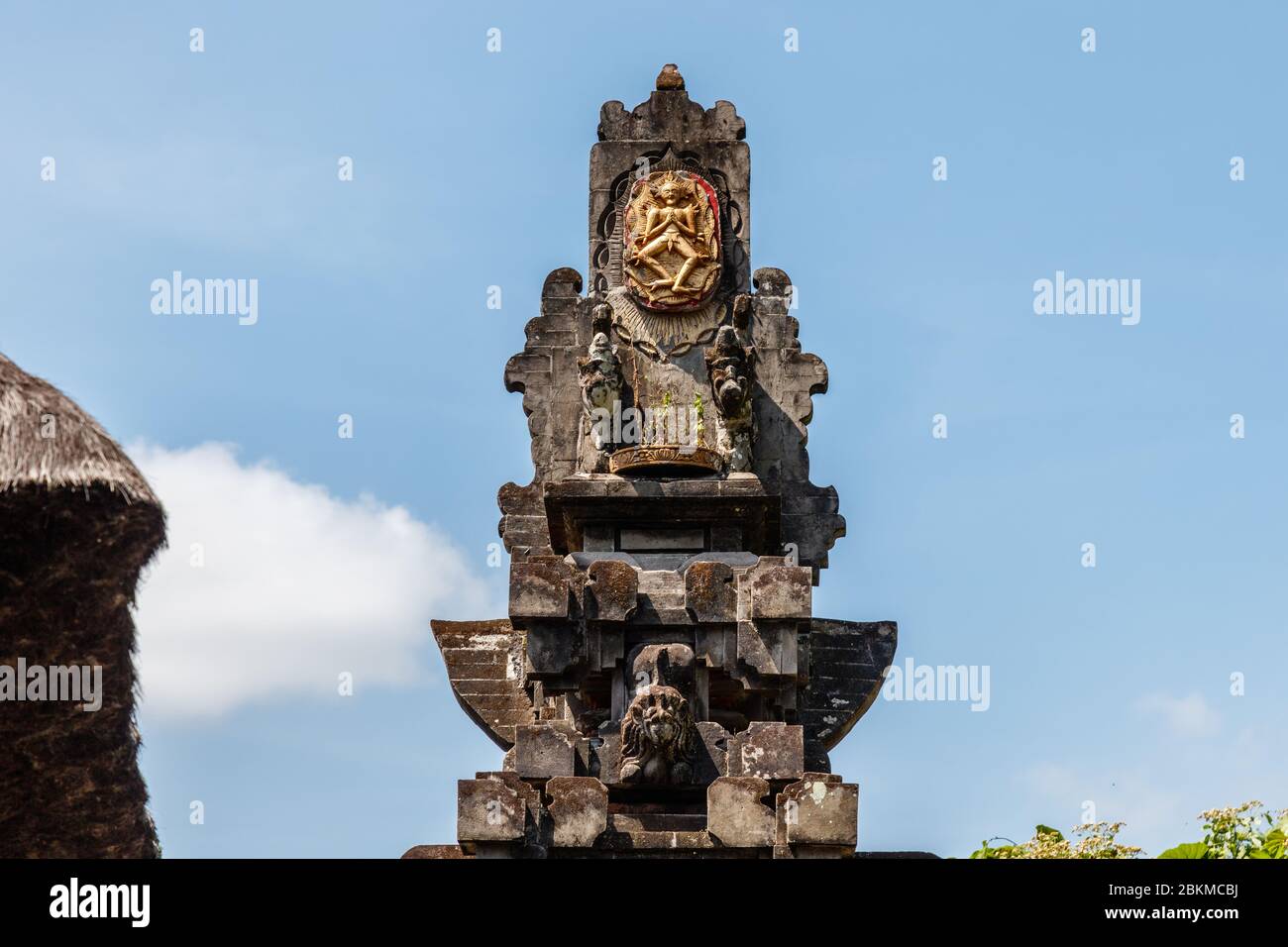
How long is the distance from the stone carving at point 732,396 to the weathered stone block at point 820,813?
4773mm

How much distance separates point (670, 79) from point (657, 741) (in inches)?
344

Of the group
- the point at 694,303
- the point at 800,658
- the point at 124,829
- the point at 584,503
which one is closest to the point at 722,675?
the point at 800,658

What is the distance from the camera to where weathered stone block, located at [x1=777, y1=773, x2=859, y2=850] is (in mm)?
20297

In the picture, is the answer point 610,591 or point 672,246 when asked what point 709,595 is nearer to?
point 610,591

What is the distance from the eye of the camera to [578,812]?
2061cm

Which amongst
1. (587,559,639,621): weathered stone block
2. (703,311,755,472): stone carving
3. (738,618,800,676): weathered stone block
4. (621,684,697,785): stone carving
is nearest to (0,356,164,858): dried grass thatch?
(587,559,639,621): weathered stone block

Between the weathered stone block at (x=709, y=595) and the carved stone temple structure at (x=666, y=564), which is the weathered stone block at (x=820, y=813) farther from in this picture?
the weathered stone block at (x=709, y=595)

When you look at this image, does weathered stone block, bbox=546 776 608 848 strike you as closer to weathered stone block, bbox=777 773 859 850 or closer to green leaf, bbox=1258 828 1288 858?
weathered stone block, bbox=777 773 859 850

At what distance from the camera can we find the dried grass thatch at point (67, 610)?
86.7 feet

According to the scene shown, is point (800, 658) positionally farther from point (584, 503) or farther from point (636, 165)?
point (636, 165)

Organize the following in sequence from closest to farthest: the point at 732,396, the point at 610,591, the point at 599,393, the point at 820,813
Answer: the point at 820,813
the point at 610,591
the point at 732,396
the point at 599,393

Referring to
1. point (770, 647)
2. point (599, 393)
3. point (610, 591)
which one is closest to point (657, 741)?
point (770, 647)

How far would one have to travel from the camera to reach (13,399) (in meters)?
26.4

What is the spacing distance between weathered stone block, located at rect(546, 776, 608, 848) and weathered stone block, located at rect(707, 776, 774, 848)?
1019 mm
